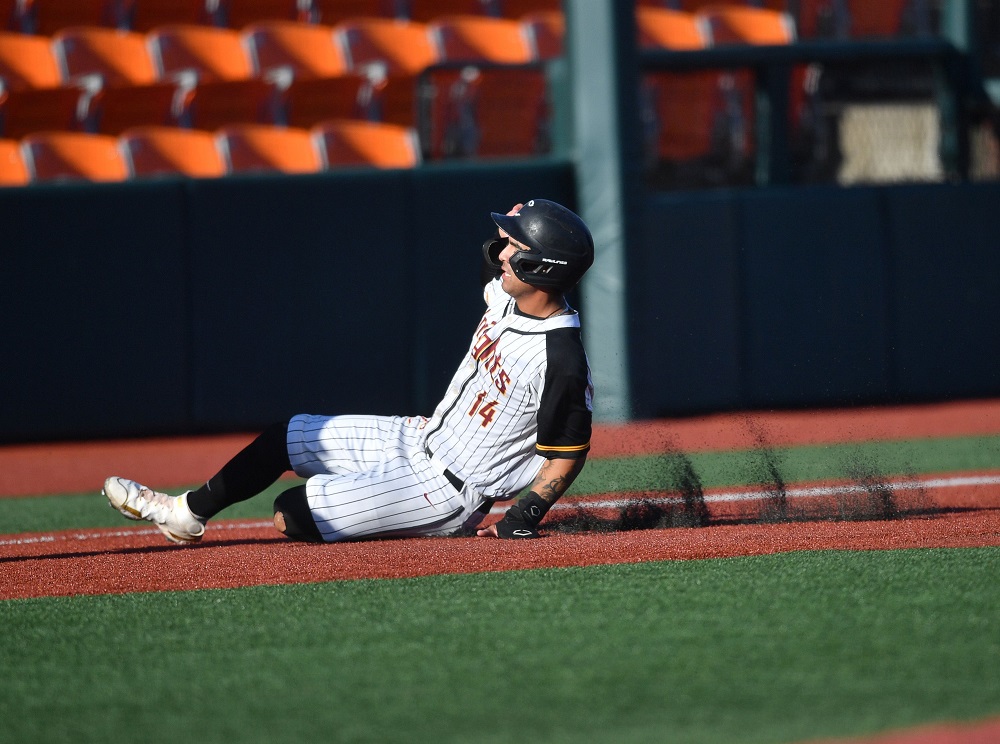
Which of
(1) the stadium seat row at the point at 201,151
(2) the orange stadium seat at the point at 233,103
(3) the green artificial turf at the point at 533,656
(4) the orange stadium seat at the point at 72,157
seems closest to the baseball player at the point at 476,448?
(3) the green artificial turf at the point at 533,656

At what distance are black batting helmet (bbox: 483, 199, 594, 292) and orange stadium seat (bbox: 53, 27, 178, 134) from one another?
684 cm

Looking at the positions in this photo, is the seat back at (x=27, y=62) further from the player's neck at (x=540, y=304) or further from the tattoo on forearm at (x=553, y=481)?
the tattoo on forearm at (x=553, y=481)

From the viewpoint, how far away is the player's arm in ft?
13.2

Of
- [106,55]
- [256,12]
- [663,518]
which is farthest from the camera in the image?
[256,12]

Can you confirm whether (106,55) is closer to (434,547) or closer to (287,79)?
(287,79)

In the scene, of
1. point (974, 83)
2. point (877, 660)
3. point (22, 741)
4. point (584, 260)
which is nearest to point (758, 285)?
point (974, 83)

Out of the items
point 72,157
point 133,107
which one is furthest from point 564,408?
point 133,107

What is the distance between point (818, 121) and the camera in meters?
9.02

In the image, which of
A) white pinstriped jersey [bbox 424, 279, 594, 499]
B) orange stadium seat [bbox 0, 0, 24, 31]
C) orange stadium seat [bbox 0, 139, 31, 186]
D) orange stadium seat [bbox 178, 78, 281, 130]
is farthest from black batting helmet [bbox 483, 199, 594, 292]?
orange stadium seat [bbox 0, 0, 24, 31]

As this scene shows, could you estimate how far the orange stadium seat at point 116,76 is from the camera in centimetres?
1025

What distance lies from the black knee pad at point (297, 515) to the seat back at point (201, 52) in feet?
24.5

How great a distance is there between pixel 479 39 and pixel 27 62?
3786 mm

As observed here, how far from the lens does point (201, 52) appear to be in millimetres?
11172

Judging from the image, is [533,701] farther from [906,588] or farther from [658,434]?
[658,434]
